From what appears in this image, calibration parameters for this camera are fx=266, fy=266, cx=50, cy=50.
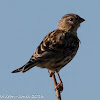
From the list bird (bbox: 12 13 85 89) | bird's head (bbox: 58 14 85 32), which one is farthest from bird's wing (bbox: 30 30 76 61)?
bird's head (bbox: 58 14 85 32)

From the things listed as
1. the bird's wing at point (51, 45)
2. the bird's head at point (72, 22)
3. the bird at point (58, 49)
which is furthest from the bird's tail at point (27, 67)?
the bird's head at point (72, 22)

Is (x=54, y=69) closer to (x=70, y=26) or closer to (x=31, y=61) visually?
(x=31, y=61)

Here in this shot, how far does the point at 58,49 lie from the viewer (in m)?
8.43

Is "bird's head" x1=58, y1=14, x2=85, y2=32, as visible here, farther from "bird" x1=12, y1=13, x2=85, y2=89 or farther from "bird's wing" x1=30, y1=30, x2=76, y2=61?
"bird's wing" x1=30, y1=30, x2=76, y2=61

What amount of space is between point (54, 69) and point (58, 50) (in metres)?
0.65

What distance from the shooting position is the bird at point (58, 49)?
25.9ft

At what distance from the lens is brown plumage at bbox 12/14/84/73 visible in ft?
26.0

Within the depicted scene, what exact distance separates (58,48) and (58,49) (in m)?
0.03

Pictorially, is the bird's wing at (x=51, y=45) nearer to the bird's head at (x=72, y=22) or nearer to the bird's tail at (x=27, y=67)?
the bird's tail at (x=27, y=67)

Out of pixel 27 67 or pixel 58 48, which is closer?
pixel 27 67

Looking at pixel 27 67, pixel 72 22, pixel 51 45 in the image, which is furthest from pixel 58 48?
pixel 72 22

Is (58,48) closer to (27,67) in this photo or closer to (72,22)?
(27,67)

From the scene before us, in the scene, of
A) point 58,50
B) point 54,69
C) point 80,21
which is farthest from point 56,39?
point 80,21

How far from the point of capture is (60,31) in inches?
374
